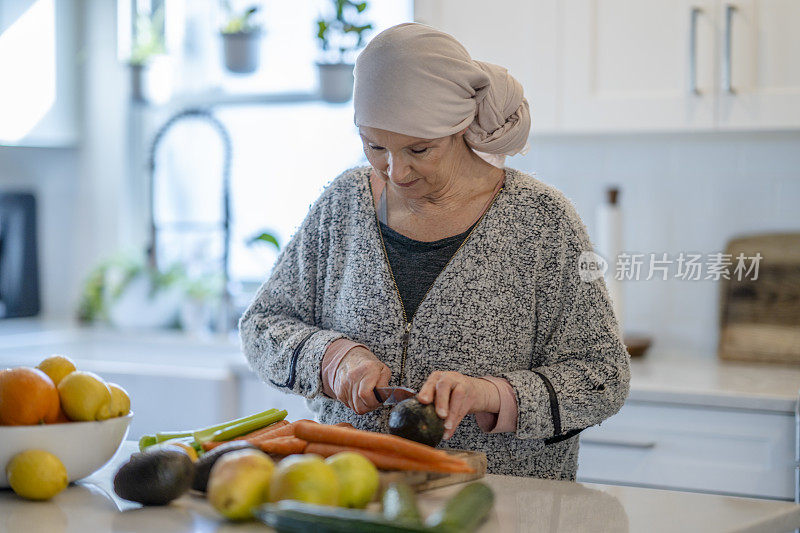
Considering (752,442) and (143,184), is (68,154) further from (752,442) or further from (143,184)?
(752,442)

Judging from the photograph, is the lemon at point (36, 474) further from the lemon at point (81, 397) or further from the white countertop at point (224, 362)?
the white countertop at point (224, 362)

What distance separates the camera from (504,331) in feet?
4.89

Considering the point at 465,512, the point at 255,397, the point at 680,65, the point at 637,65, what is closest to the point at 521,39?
the point at 637,65

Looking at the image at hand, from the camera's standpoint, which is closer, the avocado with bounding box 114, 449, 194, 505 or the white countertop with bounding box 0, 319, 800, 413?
the avocado with bounding box 114, 449, 194, 505

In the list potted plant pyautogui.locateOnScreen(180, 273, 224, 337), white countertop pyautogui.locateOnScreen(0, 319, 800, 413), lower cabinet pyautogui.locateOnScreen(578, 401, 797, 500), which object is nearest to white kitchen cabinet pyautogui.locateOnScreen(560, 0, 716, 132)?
white countertop pyautogui.locateOnScreen(0, 319, 800, 413)

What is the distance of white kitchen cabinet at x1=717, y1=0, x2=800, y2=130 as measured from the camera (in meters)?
2.27

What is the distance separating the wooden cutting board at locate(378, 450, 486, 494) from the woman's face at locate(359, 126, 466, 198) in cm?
46

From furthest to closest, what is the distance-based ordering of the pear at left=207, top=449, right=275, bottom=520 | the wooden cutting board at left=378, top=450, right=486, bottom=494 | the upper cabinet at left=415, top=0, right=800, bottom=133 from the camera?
the upper cabinet at left=415, top=0, right=800, bottom=133, the wooden cutting board at left=378, top=450, right=486, bottom=494, the pear at left=207, top=449, right=275, bottom=520

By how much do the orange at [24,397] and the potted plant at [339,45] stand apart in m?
1.85

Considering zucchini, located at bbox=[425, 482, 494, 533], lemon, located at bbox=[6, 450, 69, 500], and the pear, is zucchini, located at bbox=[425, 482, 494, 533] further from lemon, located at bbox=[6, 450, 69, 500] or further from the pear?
lemon, located at bbox=[6, 450, 69, 500]

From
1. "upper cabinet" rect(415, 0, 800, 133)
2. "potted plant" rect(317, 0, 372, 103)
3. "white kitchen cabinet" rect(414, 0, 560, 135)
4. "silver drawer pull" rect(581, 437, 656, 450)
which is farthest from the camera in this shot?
"potted plant" rect(317, 0, 372, 103)

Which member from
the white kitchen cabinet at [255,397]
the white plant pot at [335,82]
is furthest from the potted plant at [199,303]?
the white plant pot at [335,82]

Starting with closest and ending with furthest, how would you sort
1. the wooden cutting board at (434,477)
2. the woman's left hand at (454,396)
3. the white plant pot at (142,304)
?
the wooden cutting board at (434,477) < the woman's left hand at (454,396) < the white plant pot at (142,304)

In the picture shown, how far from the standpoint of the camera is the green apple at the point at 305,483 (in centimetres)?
98
